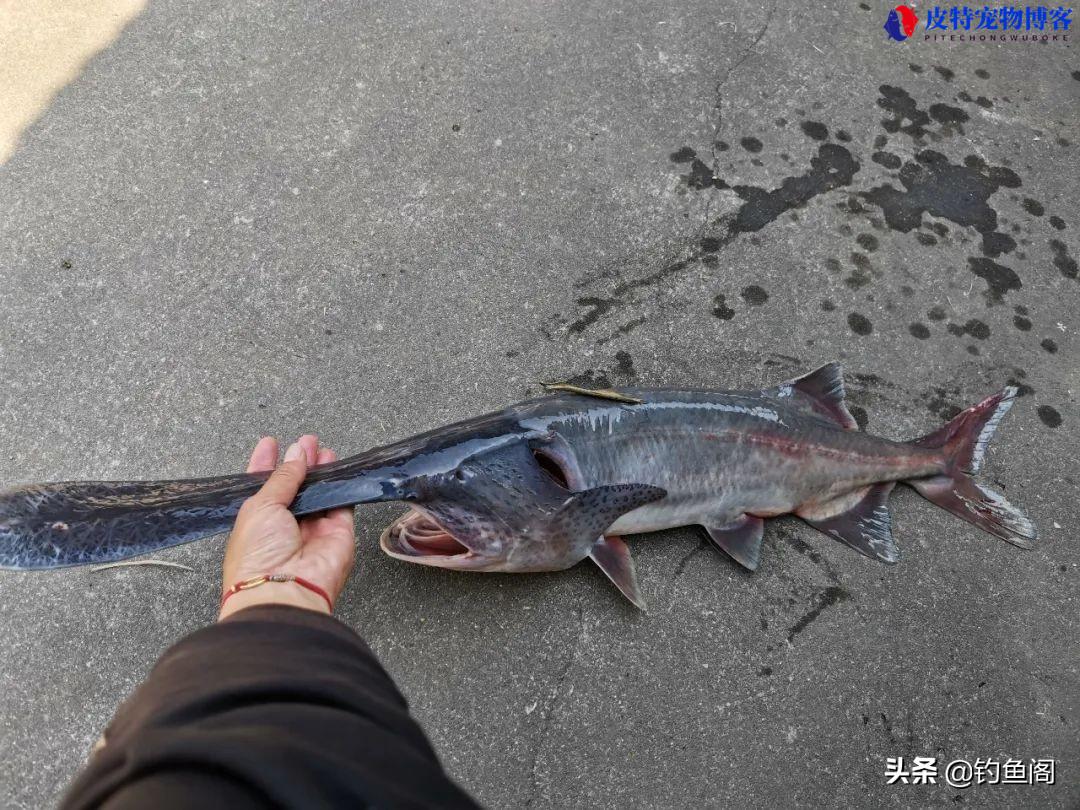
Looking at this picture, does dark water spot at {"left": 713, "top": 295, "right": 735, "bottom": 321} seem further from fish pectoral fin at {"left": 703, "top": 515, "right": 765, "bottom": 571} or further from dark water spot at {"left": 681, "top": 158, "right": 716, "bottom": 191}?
fish pectoral fin at {"left": 703, "top": 515, "right": 765, "bottom": 571}

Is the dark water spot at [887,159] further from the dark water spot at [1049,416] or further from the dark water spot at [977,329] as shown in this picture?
the dark water spot at [1049,416]

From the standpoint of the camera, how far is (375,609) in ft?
8.95

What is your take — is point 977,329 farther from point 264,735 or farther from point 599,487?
point 264,735

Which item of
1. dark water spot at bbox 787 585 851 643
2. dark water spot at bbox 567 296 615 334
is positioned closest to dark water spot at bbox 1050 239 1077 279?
dark water spot at bbox 787 585 851 643

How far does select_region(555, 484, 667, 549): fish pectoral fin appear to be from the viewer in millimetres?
2588

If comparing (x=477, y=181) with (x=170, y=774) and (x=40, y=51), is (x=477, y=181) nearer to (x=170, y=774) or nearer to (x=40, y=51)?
(x=40, y=51)

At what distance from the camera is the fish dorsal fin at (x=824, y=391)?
3.17m

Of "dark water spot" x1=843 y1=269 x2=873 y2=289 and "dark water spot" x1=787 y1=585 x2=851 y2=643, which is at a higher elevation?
"dark water spot" x1=843 y1=269 x2=873 y2=289

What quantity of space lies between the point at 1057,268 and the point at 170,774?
438cm

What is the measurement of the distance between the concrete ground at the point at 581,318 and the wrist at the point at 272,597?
74 centimetres

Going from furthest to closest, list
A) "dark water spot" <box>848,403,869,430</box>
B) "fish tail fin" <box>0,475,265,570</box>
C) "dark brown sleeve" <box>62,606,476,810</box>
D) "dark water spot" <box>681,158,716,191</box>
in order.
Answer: "dark water spot" <box>681,158,716,191</box>
"dark water spot" <box>848,403,869,430</box>
"fish tail fin" <box>0,475,265,570</box>
"dark brown sleeve" <box>62,606,476,810</box>

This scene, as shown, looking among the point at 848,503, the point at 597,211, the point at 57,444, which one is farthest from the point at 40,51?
the point at 848,503

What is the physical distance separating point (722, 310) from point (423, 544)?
5.98 ft

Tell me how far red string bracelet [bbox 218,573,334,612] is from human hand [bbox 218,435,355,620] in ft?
A: 0.04
